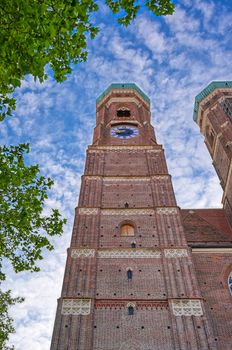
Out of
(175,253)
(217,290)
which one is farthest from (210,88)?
(217,290)

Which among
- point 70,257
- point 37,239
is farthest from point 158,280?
point 37,239

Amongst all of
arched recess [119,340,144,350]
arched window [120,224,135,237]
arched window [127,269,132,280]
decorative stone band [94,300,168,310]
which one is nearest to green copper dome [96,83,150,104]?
arched window [120,224,135,237]

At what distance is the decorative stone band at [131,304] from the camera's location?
13.9 meters

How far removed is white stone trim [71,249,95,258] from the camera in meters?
16.1

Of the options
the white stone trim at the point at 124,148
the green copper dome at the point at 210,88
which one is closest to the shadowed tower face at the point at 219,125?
the green copper dome at the point at 210,88

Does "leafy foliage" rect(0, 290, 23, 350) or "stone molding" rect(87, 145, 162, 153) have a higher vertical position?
"stone molding" rect(87, 145, 162, 153)

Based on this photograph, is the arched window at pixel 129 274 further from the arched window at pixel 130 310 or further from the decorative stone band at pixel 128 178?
the decorative stone band at pixel 128 178

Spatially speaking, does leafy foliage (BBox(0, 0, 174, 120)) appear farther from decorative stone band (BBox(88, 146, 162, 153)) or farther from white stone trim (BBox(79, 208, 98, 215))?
decorative stone band (BBox(88, 146, 162, 153))

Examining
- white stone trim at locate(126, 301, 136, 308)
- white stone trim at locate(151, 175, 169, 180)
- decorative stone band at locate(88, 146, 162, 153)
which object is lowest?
white stone trim at locate(126, 301, 136, 308)

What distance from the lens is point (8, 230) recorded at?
29.9ft

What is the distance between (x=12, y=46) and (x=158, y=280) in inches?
470

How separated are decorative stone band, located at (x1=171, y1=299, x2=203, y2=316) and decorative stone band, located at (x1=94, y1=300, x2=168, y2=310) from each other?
430 mm

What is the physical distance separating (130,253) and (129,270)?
1027mm

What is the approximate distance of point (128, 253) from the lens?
16438 mm
